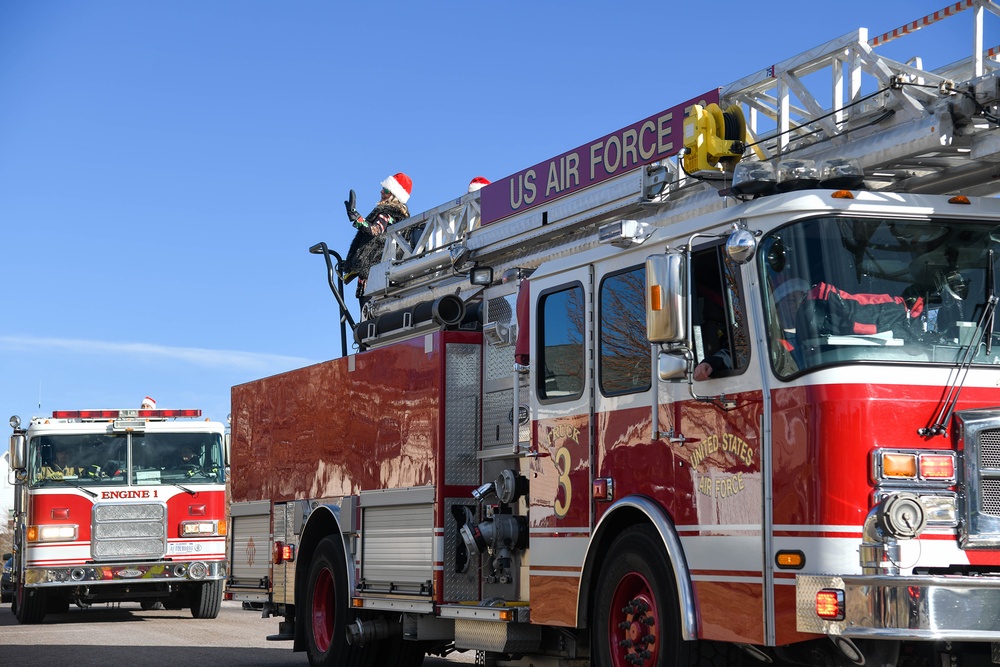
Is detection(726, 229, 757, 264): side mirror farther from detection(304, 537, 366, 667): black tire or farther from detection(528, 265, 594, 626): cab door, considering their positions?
detection(304, 537, 366, 667): black tire

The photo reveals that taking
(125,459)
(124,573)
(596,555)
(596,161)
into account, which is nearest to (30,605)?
(124,573)

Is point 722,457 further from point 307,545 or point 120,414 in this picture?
point 120,414

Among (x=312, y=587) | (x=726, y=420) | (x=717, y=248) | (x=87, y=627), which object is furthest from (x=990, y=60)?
(x=87, y=627)

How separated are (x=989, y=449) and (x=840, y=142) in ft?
6.78

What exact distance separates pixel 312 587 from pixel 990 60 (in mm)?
6732

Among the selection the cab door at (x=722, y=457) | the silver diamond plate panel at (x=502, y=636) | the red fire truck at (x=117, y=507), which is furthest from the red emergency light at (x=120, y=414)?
the cab door at (x=722, y=457)

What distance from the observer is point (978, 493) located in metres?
6.08

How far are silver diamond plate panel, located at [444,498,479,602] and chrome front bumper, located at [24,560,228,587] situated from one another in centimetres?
1079

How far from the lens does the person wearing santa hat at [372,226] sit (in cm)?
1262

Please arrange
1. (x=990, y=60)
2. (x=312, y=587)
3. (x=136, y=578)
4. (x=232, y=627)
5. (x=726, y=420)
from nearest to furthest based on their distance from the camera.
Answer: (x=726, y=420), (x=990, y=60), (x=312, y=587), (x=232, y=627), (x=136, y=578)

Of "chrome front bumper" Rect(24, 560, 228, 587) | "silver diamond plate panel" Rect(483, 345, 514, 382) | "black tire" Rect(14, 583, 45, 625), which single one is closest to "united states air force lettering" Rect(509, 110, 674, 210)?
"silver diamond plate panel" Rect(483, 345, 514, 382)

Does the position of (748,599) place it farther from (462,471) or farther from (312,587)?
(312,587)

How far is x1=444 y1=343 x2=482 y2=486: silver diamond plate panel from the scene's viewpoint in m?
9.40

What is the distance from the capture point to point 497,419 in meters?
9.30
